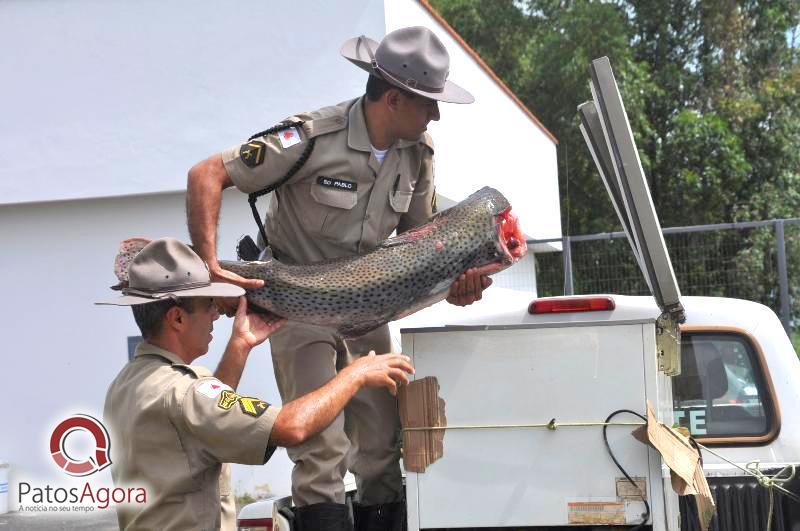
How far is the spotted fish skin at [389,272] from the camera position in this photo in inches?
148

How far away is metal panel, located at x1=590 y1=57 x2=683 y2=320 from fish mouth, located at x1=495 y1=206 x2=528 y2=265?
0.40 m

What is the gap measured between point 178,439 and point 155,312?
1.42ft

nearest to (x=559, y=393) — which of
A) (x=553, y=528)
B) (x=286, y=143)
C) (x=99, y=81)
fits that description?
(x=553, y=528)

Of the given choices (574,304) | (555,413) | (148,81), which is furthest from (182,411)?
(148,81)

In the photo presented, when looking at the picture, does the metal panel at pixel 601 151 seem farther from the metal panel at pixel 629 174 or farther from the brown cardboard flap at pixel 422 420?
the brown cardboard flap at pixel 422 420

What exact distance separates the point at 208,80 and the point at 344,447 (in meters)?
7.34

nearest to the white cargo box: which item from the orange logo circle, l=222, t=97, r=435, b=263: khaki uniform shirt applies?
l=222, t=97, r=435, b=263: khaki uniform shirt

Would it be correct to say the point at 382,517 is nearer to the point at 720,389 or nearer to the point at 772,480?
the point at 772,480

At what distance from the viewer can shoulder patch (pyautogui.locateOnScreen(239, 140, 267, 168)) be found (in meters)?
4.03

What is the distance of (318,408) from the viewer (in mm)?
3004

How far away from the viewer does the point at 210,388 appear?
117 inches

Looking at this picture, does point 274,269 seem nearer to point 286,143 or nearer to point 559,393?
point 286,143

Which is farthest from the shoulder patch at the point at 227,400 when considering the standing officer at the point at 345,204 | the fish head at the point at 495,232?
the fish head at the point at 495,232

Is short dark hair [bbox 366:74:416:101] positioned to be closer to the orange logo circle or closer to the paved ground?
the orange logo circle
